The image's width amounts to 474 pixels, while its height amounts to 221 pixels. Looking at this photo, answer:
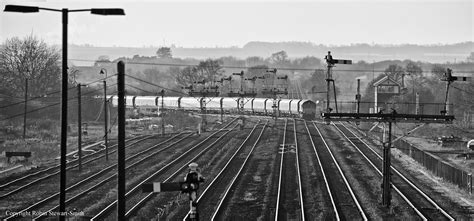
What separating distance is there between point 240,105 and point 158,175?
4028 cm

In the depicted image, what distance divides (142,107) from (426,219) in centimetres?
7358

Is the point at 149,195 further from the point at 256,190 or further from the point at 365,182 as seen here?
the point at 365,182

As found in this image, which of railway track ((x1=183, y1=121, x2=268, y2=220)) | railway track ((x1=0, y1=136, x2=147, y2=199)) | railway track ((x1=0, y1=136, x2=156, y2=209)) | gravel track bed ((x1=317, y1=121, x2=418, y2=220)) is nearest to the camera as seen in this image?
gravel track bed ((x1=317, y1=121, x2=418, y2=220))

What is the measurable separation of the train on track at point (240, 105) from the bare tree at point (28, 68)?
42.3 feet

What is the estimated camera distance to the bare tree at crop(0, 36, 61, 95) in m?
84.7

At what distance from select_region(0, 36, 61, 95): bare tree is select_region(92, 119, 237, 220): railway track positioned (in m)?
33.7

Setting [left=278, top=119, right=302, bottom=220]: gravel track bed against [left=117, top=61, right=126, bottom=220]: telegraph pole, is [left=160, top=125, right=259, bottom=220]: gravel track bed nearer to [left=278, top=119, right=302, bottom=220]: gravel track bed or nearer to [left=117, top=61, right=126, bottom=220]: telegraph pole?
[left=278, top=119, right=302, bottom=220]: gravel track bed

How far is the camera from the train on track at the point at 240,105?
7201cm

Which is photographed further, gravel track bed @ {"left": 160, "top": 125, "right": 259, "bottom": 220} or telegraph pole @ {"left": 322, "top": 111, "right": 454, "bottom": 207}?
telegraph pole @ {"left": 322, "top": 111, "right": 454, "bottom": 207}

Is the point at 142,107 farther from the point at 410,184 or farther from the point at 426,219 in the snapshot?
the point at 426,219

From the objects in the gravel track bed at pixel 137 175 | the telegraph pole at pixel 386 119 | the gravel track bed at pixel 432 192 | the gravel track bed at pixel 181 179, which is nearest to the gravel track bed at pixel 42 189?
the gravel track bed at pixel 137 175

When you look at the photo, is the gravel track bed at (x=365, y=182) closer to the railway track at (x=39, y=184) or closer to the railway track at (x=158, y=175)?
the railway track at (x=158, y=175)

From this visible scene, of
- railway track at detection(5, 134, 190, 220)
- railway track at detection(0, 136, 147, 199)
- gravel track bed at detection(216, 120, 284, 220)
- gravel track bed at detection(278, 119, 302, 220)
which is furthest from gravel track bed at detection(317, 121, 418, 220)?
railway track at detection(0, 136, 147, 199)

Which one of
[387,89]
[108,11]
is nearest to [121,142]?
[108,11]
